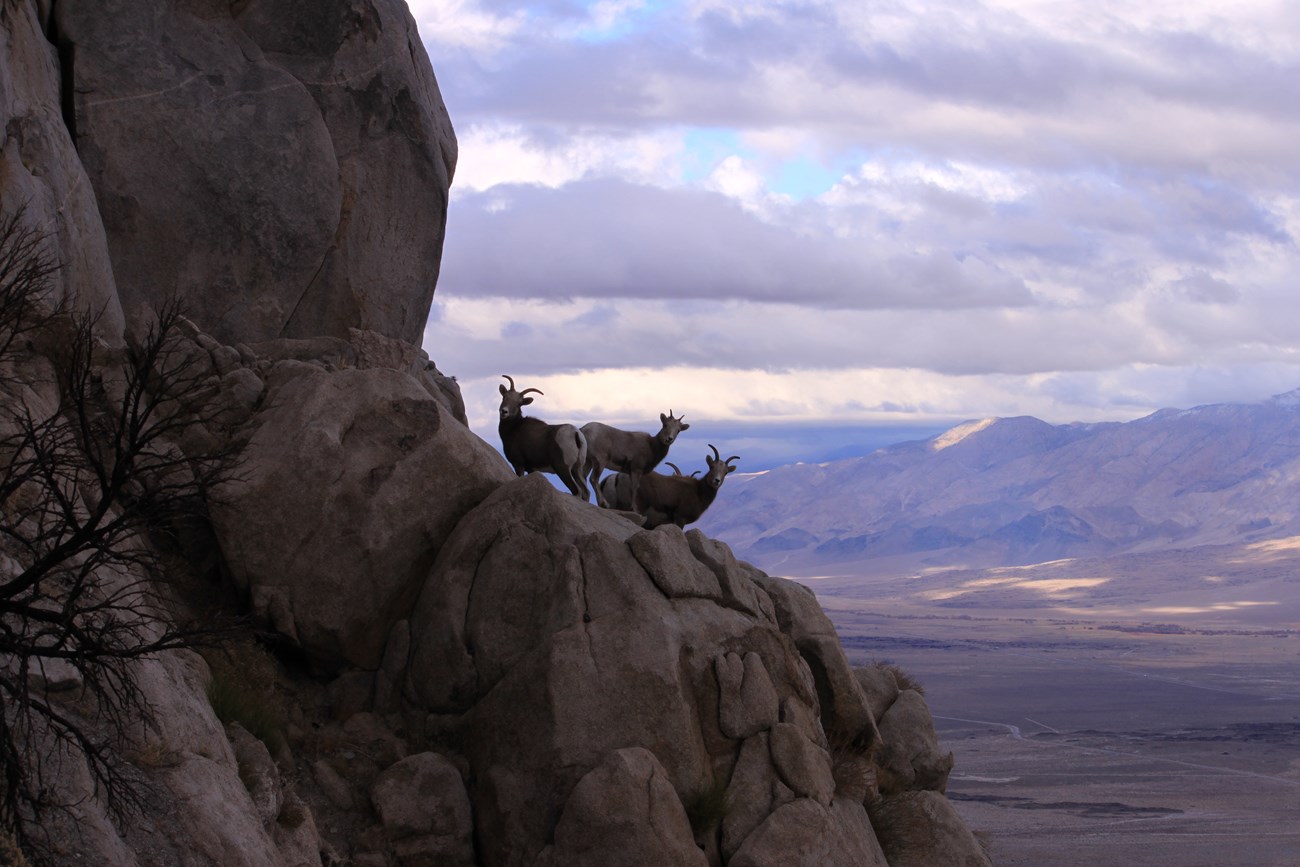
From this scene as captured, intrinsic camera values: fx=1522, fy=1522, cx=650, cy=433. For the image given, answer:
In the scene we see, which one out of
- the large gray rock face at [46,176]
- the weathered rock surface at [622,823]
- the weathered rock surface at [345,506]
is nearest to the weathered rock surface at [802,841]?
the weathered rock surface at [622,823]

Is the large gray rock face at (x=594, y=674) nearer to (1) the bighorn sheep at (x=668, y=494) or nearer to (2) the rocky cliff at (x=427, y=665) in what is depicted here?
(2) the rocky cliff at (x=427, y=665)

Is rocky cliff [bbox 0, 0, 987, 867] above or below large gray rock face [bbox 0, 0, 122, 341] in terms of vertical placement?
below

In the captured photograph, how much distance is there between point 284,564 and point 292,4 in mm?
14324

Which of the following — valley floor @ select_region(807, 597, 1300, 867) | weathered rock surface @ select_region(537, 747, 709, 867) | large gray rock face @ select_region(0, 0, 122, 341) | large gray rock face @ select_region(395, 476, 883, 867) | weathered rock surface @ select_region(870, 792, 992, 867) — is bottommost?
valley floor @ select_region(807, 597, 1300, 867)

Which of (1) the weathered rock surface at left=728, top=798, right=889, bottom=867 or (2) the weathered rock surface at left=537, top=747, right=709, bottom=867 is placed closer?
(2) the weathered rock surface at left=537, top=747, right=709, bottom=867

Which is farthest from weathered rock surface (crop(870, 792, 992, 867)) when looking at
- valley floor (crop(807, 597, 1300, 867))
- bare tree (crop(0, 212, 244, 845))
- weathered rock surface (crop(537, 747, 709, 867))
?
valley floor (crop(807, 597, 1300, 867))

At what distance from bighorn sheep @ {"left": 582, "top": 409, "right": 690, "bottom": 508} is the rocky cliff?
3488 mm

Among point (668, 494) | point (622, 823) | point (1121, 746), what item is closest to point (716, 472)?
point (668, 494)

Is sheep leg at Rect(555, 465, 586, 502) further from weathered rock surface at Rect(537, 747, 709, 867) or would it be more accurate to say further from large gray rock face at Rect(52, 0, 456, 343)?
weathered rock surface at Rect(537, 747, 709, 867)

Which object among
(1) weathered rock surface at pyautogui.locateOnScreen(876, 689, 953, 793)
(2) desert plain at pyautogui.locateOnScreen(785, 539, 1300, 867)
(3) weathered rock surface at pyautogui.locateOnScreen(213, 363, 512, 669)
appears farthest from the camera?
(2) desert plain at pyautogui.locateOnScreen(785, 539, 1300, 867)

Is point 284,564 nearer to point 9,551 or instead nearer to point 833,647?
point 9,551

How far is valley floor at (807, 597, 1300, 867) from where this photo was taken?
81.5 meters

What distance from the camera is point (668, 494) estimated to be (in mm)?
28688

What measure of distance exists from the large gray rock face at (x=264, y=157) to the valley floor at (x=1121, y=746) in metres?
25.0
